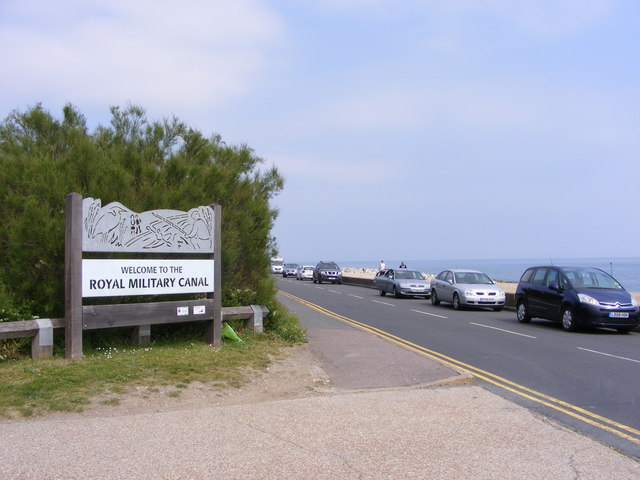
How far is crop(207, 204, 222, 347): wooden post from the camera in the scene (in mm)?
10188

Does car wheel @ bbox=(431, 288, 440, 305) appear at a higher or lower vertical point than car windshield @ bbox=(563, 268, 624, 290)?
lower

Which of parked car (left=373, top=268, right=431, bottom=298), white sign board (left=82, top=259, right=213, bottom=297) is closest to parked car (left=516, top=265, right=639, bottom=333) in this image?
white sign board (left=82, top=259, right=213, bottom=297)

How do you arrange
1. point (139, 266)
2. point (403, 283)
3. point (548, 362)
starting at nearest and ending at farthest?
point (139, 266)
point (548, 362)
point (403, 283)

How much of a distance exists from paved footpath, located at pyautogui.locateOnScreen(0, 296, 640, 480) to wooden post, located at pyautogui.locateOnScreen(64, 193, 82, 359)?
2363 mm

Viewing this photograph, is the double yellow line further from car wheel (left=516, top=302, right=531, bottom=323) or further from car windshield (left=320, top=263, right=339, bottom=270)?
car windshield (left=320, top=263, right=339, bottom=270)

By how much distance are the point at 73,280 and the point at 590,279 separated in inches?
532

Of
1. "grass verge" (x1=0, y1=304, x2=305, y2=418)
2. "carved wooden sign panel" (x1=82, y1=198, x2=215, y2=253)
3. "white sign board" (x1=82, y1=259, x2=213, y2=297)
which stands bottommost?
"grass verge" (x1=0, y1=304, x2=305, y2=418)

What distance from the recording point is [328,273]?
4706cm

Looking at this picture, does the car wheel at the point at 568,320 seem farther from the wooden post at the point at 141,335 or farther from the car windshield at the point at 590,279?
the wooden post at the point at 141,335

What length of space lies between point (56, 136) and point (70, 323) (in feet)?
21.1

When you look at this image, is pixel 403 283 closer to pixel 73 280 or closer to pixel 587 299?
pixel 587 299

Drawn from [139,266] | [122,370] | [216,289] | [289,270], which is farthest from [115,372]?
[289,270]

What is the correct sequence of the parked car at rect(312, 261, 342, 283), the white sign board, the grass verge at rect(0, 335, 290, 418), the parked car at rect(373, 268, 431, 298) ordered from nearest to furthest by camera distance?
the grass verge at rect(0, 335, 290, 418) < the white sign board < the parked car at rect(373, 268, 431, 298) < the parked car at rect(312, 261, 342, 283)

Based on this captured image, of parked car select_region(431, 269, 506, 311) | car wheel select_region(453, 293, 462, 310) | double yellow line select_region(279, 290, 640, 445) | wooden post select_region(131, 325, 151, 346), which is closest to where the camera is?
double yellow line select_region(279, 290, 640, 445)
